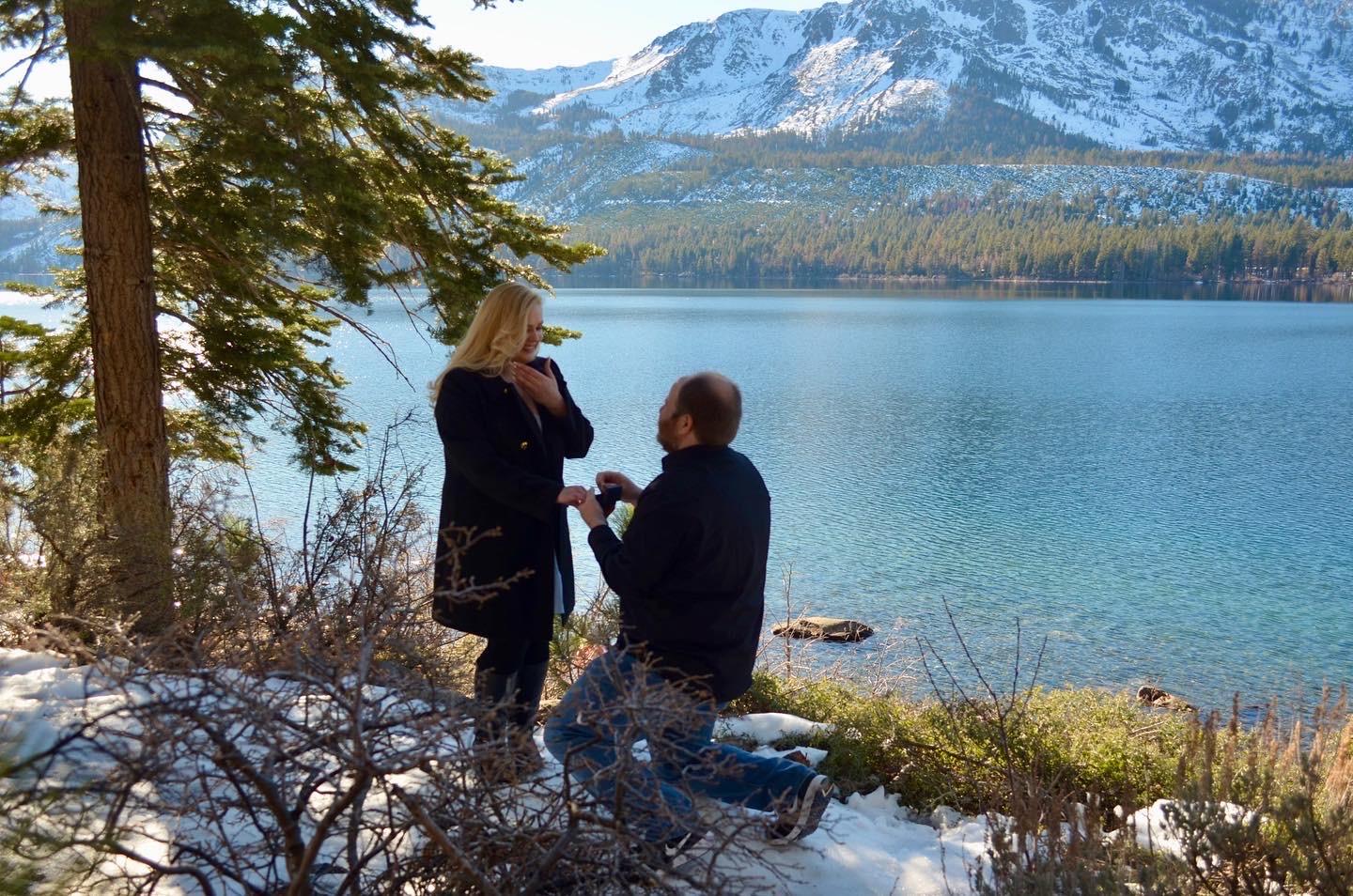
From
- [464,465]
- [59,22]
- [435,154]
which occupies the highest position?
[59,22]

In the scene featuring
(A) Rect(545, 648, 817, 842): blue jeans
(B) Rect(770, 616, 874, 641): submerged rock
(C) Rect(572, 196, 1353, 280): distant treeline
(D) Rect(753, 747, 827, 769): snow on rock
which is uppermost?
(C) Rect(572, 196, 1353, 280): distant treeline

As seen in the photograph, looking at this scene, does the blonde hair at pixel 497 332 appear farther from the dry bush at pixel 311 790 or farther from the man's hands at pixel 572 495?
the dry bush at pixel 311 790

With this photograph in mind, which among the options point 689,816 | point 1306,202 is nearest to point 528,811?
point 689,816

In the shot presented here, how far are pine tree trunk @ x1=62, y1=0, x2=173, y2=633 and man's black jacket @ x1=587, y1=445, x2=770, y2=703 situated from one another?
10.7 ft

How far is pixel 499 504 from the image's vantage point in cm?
343

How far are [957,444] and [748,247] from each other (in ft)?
359

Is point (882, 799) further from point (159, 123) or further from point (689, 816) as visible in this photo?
point (159, 123)

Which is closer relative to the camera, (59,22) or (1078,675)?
(59,22)

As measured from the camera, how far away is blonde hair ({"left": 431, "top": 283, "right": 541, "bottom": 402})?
3453mm

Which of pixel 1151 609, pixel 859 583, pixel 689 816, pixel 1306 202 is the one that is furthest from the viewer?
pixel 1306 202

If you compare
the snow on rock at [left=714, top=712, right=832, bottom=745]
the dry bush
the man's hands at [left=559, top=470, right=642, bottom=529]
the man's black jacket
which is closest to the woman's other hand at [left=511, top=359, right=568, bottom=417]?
the man's hands at [left=559, top=470, right=642, bottom=529]

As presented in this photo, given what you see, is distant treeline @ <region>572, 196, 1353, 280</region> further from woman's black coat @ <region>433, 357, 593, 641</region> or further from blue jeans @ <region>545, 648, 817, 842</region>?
blue jeans @ <region>545, 648, 817, 842</region>

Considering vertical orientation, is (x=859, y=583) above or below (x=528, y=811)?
below

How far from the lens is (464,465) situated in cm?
337
